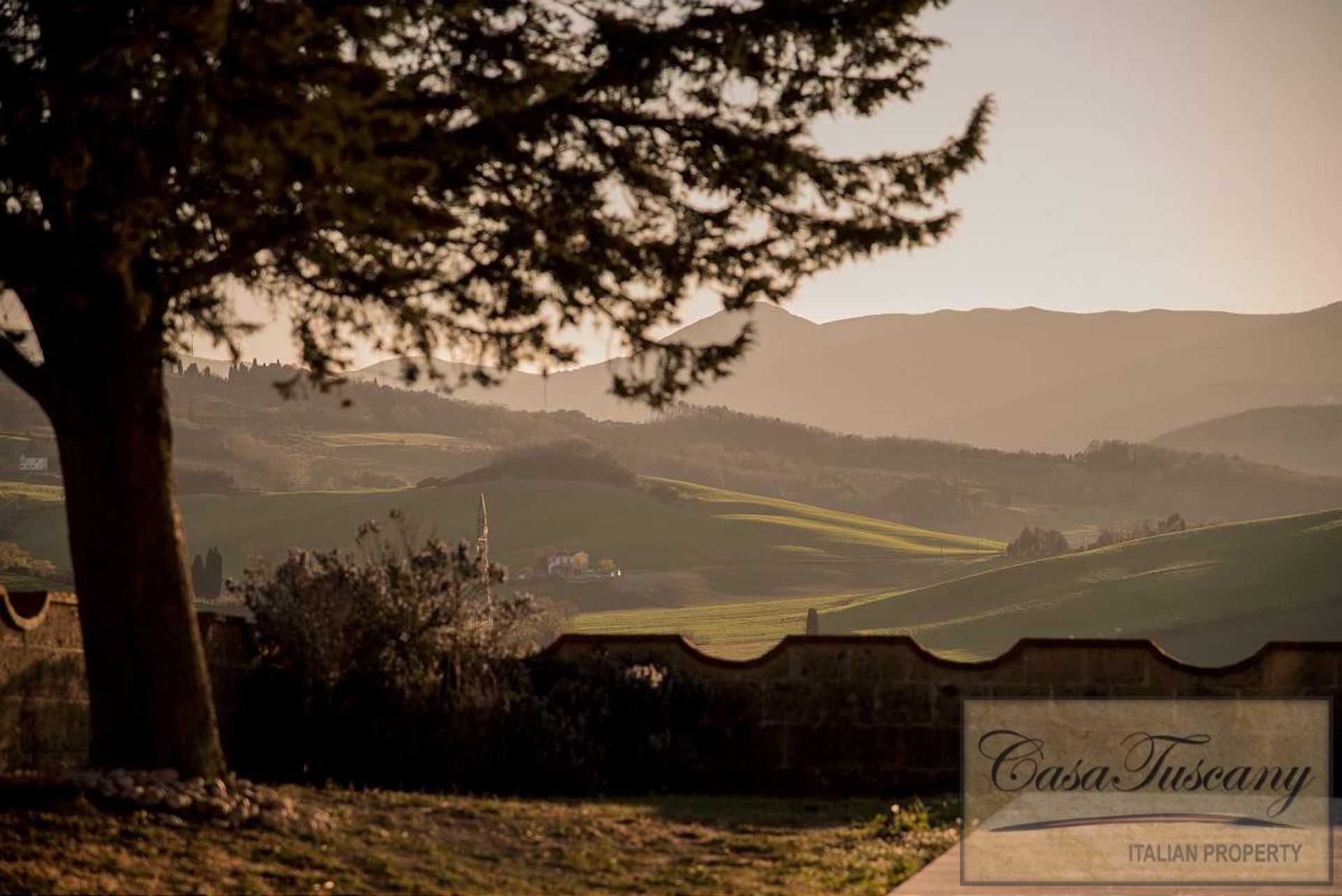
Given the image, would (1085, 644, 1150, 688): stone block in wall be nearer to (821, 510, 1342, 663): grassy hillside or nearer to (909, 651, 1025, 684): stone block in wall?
(909, 651, 1025, 684): stone block in wall

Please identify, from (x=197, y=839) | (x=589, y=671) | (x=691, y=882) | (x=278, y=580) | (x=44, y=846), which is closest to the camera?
(x=44, y=846)

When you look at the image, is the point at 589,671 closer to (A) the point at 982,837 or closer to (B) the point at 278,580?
(B) the point at 278,580

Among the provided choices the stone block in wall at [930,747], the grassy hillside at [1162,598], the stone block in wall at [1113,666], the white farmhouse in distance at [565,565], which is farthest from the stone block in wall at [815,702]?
the white farmhouse in distance at [565,565]

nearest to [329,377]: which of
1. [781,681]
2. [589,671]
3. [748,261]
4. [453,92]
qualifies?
[453,92]

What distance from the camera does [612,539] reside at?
186 metres

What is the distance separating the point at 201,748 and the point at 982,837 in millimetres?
5887

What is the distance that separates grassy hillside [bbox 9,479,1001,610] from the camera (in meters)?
166

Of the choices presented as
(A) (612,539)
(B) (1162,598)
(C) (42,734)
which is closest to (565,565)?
(A) (612,539)

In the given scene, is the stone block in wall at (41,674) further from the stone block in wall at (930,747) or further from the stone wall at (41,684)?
the stone block in wall at (930,747)

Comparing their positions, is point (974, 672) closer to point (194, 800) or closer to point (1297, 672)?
point (1297, 672)

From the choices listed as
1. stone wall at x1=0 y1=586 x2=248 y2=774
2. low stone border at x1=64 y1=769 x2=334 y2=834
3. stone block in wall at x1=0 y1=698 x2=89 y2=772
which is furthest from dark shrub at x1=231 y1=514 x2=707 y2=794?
low stone border at x1=64 y1=769 x2=334 y2=834

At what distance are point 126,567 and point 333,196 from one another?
337 cm

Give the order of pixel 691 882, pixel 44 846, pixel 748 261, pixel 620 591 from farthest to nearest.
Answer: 1. pixel 620 591
2. pixel 748 261
3. pixel 691 882
4. pixel 44 846

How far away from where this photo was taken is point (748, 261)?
1188 centimetres
